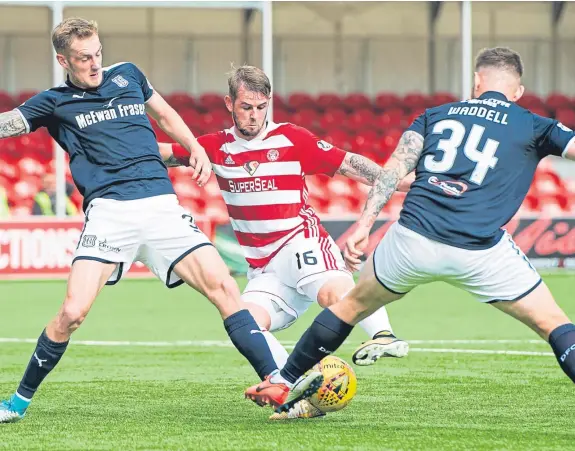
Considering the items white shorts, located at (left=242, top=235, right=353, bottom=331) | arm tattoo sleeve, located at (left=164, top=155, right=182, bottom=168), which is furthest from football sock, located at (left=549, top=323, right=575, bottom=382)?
arm tattoo sleeve, located at (left=164, top=155, right=182, bottom=168)

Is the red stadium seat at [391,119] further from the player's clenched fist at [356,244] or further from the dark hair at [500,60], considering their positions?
the player's clenched fist at [356,244]

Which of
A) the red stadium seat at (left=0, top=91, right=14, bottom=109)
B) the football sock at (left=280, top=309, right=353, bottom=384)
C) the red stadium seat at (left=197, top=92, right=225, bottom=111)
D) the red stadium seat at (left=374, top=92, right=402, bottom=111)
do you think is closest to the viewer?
the football sock at (left=280, top=309, right=353, bottom=384)

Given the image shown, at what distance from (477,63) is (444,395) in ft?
7.04

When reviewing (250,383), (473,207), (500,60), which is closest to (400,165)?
(473,207)

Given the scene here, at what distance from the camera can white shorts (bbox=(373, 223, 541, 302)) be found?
19.8 ft

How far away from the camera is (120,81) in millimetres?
6980

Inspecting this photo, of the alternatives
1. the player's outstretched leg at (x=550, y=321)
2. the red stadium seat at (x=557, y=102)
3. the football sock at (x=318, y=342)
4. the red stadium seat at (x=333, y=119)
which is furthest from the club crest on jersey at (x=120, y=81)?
the red stadium seat at (x=557, y=102)

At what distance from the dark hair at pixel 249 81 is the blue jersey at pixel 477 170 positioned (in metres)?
1.30

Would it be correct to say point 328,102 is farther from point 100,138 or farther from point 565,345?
point 565,345

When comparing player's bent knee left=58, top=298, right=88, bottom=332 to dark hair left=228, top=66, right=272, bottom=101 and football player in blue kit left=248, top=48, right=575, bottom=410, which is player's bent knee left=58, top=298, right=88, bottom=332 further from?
dark hair left=228, top=66, right=272, bottom=101

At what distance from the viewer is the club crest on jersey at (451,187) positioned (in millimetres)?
6125

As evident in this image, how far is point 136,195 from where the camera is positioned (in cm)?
676

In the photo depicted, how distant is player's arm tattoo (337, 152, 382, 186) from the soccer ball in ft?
3.69

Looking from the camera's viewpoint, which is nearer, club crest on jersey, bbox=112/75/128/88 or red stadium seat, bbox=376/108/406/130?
club crest on jersey, bbox=112/75/128/88
